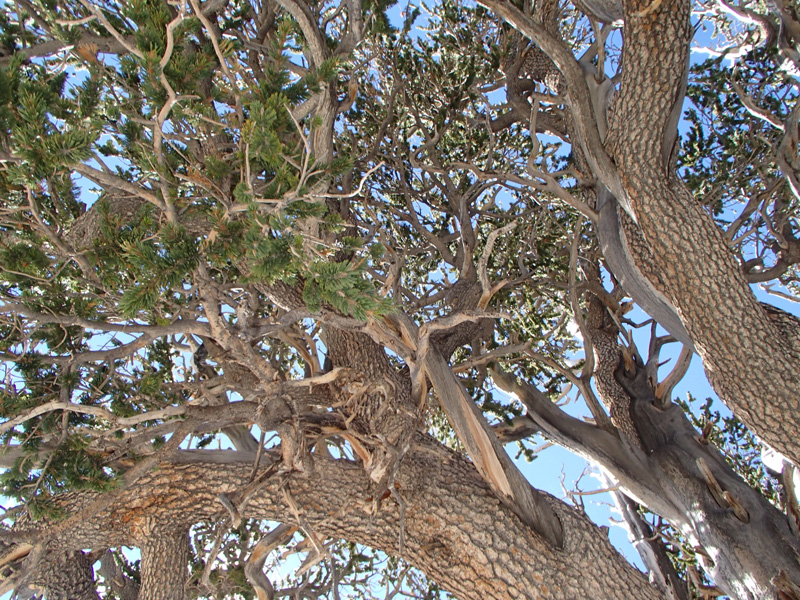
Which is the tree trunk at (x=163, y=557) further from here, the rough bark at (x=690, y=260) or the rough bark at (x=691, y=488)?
the rough bark at (x=690, y=260)

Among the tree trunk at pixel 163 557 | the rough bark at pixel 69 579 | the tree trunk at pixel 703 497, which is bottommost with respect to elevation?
the tree trunk at pixel 703 497

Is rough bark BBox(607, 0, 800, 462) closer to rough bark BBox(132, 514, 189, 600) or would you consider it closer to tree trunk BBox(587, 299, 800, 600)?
tree trunk BBox(587, 299, 800, 600)

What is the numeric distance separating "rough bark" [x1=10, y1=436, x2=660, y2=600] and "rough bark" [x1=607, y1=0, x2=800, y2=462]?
143cm

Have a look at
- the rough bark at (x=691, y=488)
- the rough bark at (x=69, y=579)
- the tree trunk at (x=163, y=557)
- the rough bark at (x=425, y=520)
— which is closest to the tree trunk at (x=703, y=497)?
the rough bark at (x=691, y=488)

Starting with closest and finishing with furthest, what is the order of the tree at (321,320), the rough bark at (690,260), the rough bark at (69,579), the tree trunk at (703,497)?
the tree at (321,320)
the rough bark at (690,260)
the tree trunk at (703,497)
the rough bark at (69,579)

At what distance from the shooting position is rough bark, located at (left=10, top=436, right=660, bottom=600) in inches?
140

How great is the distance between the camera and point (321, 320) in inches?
131

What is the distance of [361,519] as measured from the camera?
12.8ft

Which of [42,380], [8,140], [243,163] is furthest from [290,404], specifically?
[8,140]

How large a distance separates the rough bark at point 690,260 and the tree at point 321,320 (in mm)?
18

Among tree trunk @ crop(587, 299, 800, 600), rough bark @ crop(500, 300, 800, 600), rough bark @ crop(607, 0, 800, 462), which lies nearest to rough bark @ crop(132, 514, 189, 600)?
rough bark @ crop(500, 300, 800, 600)

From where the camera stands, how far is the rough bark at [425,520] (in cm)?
356

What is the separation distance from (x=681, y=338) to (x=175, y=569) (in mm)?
4325

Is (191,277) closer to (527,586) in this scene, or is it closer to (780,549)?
(527,586)
